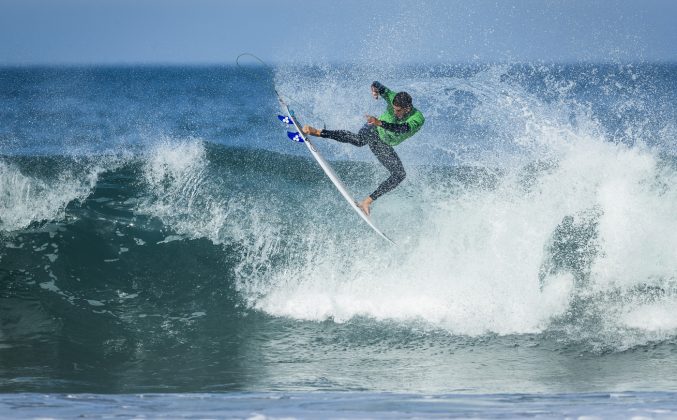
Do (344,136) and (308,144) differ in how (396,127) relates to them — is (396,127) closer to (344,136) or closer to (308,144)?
(344,136)

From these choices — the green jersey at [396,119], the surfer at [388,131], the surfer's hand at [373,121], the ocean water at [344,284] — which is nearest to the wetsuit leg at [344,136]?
the surfer at [388,131]

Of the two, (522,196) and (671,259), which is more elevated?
(522,196)

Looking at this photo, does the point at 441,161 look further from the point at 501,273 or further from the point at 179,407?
the point at 179,407

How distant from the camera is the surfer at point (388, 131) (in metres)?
8.05

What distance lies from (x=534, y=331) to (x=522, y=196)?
2.28 m

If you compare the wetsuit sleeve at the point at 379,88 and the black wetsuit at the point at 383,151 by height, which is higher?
the wetsuit sleeve at the point at 379,88

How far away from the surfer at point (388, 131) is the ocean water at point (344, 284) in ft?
3.89

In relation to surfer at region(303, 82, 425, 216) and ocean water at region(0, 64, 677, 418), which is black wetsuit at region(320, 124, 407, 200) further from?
ocean water at region(0, 64, 677, 418)

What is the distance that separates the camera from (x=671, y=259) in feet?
28.7

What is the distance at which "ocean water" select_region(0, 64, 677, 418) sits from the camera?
245 inches

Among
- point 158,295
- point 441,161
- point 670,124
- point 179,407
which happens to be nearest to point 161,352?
point 158,295

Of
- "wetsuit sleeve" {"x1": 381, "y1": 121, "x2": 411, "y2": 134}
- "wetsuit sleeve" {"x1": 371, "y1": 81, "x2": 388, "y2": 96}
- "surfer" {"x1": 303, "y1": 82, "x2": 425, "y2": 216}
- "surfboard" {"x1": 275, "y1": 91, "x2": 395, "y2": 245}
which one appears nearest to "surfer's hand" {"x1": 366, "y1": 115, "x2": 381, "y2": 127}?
"surfer" {"x1": 303, "y1": 82, "x2": 425, "y2": 216}

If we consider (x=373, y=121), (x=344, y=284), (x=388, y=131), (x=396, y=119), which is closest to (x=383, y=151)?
(x=388, y=131)

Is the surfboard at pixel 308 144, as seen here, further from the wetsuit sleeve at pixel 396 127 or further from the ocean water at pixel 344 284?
the wetsuit sleeve at pixel 396 127
